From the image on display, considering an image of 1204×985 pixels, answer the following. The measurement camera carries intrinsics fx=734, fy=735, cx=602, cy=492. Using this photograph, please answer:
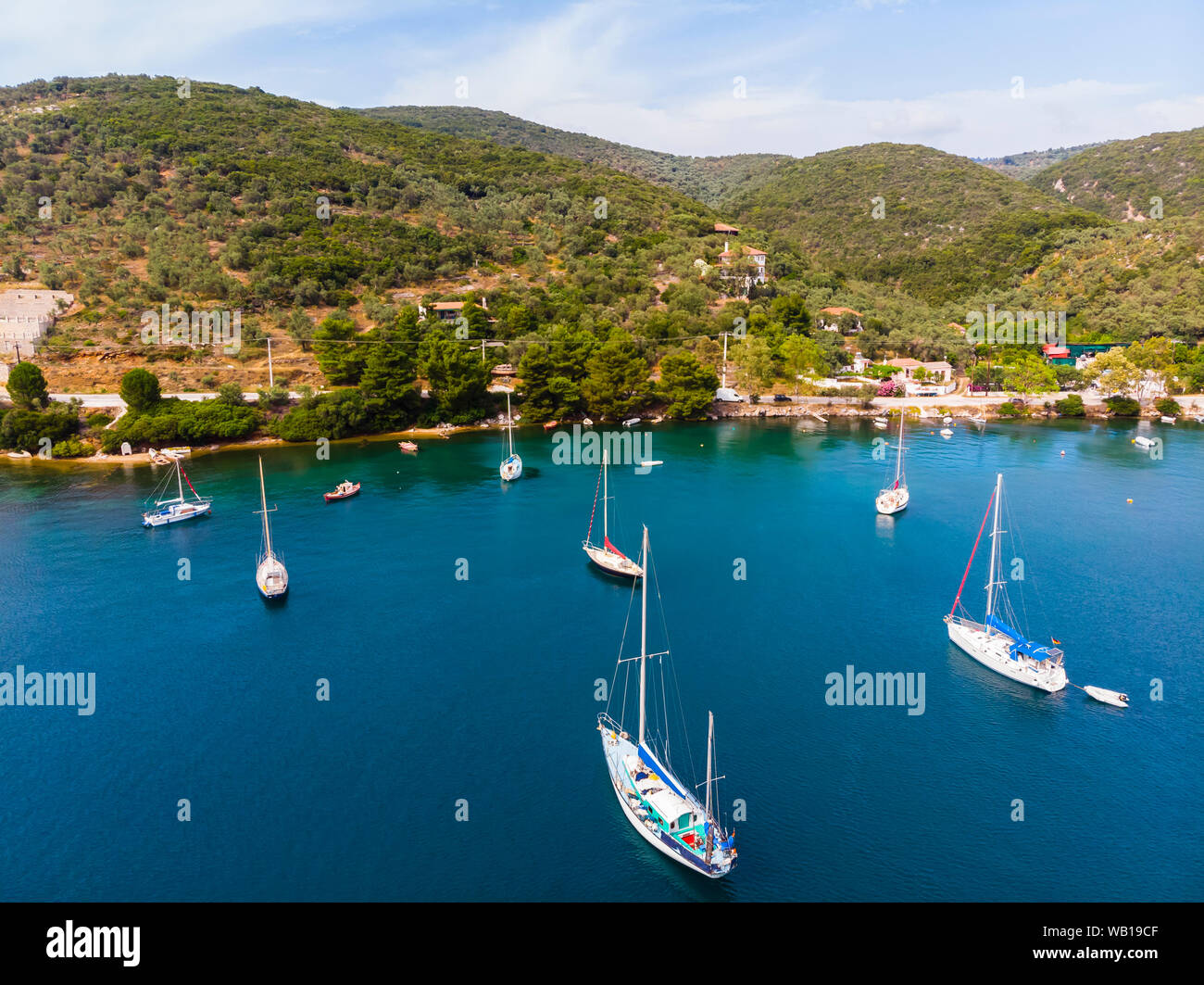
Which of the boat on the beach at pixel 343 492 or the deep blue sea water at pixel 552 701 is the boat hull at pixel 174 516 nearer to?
the deep blue sea water at pixel 552 701

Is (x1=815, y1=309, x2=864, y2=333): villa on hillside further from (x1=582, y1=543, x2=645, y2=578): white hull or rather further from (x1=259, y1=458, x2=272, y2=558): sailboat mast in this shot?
(x1=259, y1=458, x2=272, y2=558): sailboat mast

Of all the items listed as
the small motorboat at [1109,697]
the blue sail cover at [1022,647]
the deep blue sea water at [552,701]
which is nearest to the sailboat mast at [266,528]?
the deep blue sea water at [552,701]

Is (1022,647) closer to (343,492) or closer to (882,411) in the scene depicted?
(343,492)

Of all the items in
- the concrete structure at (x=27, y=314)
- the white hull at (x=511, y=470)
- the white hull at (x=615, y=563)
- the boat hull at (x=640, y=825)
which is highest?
the concrete structure at (x=27, y=314)

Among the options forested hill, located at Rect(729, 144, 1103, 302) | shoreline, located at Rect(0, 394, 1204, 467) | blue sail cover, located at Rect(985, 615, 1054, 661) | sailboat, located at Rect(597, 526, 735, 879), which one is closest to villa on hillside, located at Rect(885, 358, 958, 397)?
shoreline, located at Rect(0, 394, 1204, 467)

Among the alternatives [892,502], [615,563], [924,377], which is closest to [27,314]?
[615,563]
